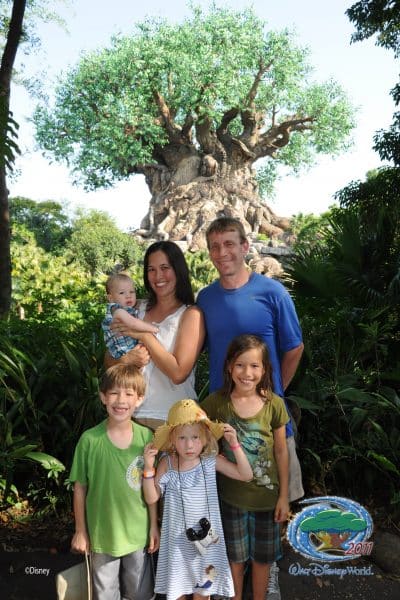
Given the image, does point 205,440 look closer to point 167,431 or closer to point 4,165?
point 167,431

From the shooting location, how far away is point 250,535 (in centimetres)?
273

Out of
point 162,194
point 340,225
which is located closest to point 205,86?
point 162,194

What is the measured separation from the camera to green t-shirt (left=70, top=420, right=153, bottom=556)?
8.32 ft

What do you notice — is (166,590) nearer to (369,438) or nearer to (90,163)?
(369,438)

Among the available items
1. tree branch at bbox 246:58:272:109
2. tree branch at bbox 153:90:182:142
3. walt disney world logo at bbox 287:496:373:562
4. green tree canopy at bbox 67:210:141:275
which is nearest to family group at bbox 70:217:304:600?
Answer: walt disney world logo at bbox 287:496:373:562

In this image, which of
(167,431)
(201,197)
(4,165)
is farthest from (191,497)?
(201,197)

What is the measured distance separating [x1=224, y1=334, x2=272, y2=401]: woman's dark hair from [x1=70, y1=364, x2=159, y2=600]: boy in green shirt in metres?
0.37

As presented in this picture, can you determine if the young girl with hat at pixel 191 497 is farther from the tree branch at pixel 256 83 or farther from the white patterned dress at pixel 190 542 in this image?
the tree branch at pixel 256 83

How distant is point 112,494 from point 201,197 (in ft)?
80.9

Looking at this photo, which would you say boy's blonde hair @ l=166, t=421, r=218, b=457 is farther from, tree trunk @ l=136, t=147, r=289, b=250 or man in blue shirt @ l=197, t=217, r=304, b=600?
tree trunk @ l=136, t=147, r=289, b=250

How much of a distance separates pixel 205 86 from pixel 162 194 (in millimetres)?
4832

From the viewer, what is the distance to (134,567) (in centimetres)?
259

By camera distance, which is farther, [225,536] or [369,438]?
[369,438]

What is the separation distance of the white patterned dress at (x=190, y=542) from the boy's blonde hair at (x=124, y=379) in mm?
346
